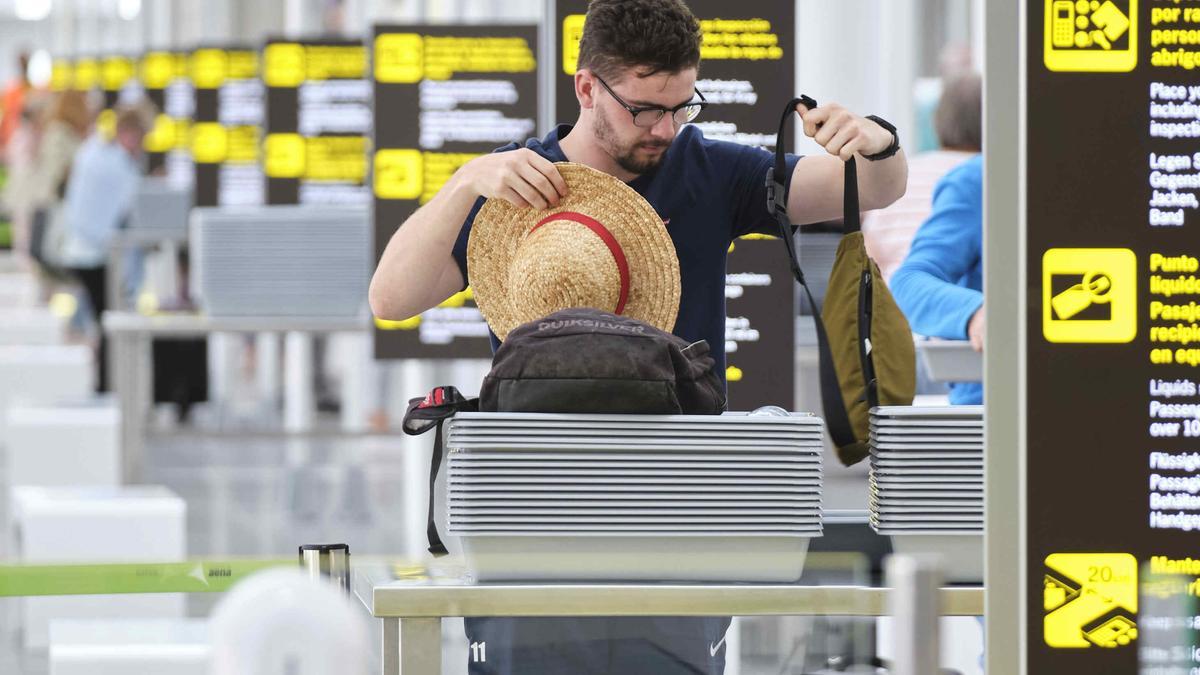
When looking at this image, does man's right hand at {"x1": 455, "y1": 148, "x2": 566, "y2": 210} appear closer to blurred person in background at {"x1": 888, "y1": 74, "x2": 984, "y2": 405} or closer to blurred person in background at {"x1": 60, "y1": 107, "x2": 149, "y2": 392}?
blurred person in background at {"x1": 888, "y1": 74, "x2": 984, "y2": 405}

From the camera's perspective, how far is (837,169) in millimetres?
2252

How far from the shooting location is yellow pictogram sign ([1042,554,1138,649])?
62.3 inches

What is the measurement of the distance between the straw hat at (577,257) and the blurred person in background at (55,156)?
11.7 metres

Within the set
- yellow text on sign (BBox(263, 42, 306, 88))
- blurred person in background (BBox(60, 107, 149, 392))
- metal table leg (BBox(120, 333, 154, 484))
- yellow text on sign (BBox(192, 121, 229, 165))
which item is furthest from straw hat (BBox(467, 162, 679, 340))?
blurred person in background (BBox(60, 107, 149, 392))

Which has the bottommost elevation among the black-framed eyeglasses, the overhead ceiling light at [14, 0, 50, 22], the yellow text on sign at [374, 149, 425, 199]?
the black-framed eyeglasses

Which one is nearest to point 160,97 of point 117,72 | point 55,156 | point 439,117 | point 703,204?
point 55,156

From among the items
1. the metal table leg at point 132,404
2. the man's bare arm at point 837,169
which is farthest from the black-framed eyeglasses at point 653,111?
the metal table leg at point 132,404

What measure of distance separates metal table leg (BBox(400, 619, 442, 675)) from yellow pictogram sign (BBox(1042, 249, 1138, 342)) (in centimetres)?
60

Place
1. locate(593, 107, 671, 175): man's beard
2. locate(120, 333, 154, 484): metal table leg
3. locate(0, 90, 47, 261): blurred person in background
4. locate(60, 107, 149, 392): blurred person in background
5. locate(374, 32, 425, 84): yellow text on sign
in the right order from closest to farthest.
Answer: locate(593, 107, 671, 175): man's beard < locate(374, 32, 425, 84): yellow text on sign < locate(120, 333, 154, 484): metal table leg < locate(60, 107, 149, 392): blurred person in background < locate(0, 90, 47, 261): blurred person in background

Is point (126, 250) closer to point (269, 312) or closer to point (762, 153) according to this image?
point (269, 312)

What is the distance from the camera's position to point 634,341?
5.90 ft

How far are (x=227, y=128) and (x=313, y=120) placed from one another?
239 cm

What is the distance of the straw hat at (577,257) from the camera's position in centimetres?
207

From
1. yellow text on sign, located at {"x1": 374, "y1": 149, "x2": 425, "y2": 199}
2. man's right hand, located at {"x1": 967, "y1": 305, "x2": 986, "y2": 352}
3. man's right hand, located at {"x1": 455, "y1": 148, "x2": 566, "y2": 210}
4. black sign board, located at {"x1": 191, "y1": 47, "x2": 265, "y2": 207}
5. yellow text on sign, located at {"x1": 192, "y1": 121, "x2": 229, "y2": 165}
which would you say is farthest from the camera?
yellow text on sign, located at {"x1": 192, "y1": 121, "x2": 229, "y2": 165}
